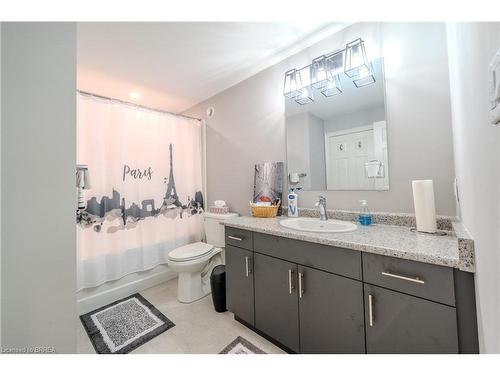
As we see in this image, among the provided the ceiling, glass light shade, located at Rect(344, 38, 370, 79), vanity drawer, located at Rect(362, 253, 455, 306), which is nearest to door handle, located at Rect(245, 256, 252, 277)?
vanity drawer, located at Rect(362, 253, 455, 306)

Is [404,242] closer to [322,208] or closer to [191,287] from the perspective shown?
[322,208]

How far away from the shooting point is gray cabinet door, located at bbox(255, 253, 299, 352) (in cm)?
117

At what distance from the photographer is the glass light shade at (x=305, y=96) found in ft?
5.44

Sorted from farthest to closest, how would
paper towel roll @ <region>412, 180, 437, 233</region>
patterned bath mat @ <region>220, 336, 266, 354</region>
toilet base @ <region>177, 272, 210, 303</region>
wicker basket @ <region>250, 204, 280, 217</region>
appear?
toilet base @ <region>177, 272, 210, 303</region> < wicker basket @ <region>250, 204, 280, 217</region> < patterned bath mat @ <region>220, 336, 266, 354</region> < paper towel roll @ <region>412, 180, 437, 233</region>

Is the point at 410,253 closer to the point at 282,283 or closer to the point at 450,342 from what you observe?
the point at 450,342

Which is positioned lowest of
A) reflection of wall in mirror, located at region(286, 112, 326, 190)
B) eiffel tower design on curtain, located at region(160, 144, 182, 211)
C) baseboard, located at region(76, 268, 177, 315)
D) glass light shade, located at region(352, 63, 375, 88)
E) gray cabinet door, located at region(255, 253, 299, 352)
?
baseboard, located at region(76, 268, 177, 315)

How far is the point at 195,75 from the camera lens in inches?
81.3

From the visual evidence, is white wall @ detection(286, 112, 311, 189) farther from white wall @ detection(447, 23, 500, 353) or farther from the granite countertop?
white wall @ detection(447, 23, 500, 353)

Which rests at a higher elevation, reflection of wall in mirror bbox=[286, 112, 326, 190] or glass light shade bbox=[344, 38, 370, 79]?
glass light shade bbox=[344, 38, 370, 79]

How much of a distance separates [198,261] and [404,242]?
5.26ft

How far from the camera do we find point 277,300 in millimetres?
1251

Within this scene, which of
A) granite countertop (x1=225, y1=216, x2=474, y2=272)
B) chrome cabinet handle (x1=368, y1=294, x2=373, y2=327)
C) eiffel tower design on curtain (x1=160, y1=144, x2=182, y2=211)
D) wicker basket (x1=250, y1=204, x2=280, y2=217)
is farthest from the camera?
eiffel tower design on curtain (x1=160, y1=144, x2=182, y2=211)

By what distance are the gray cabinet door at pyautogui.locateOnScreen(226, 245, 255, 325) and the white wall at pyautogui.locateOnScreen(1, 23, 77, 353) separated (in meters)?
0.96
